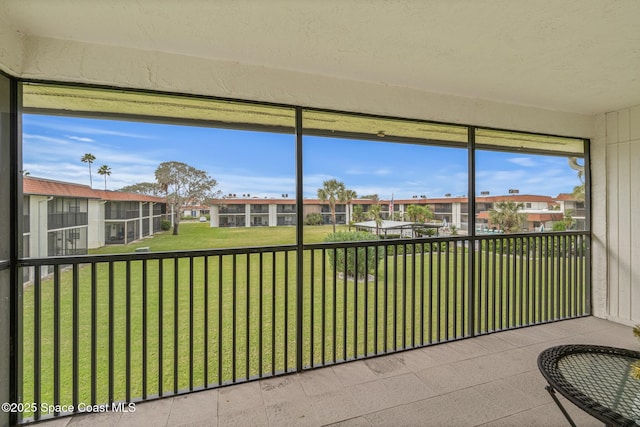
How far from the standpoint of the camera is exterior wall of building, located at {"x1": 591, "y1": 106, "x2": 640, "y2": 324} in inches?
110

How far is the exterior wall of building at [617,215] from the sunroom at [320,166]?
0.02 metres

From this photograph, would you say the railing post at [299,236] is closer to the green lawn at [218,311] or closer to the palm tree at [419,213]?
the green lawn at [218,311]

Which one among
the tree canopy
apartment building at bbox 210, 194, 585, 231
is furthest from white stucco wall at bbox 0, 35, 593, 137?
apartment building at bbox 210, 194, 585, 231

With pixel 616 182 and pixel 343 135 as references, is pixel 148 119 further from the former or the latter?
pixel 616 182

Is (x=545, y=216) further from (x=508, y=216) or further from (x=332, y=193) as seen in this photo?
(x=332, y=193)

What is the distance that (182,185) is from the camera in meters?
2.17

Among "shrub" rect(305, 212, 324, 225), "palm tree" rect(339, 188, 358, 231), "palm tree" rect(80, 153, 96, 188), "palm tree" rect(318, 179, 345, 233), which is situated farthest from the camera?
"palm tree" rect(339, 188, 358, 231)

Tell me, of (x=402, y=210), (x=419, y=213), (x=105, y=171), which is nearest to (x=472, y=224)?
(x=419, y=213)

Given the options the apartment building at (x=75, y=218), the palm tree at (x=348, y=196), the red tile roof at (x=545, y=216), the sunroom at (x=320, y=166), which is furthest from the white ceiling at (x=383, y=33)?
the red tile roof at (x=545, y=216)

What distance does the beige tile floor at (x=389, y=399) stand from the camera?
1.62 meters

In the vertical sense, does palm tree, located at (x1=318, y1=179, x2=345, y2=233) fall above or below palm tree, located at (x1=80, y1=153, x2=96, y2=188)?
below

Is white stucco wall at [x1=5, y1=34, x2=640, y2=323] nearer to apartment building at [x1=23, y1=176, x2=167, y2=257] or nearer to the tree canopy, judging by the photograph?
the tree canopy

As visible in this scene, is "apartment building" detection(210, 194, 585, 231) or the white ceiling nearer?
the white ceiling

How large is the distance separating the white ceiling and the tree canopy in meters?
0.84
